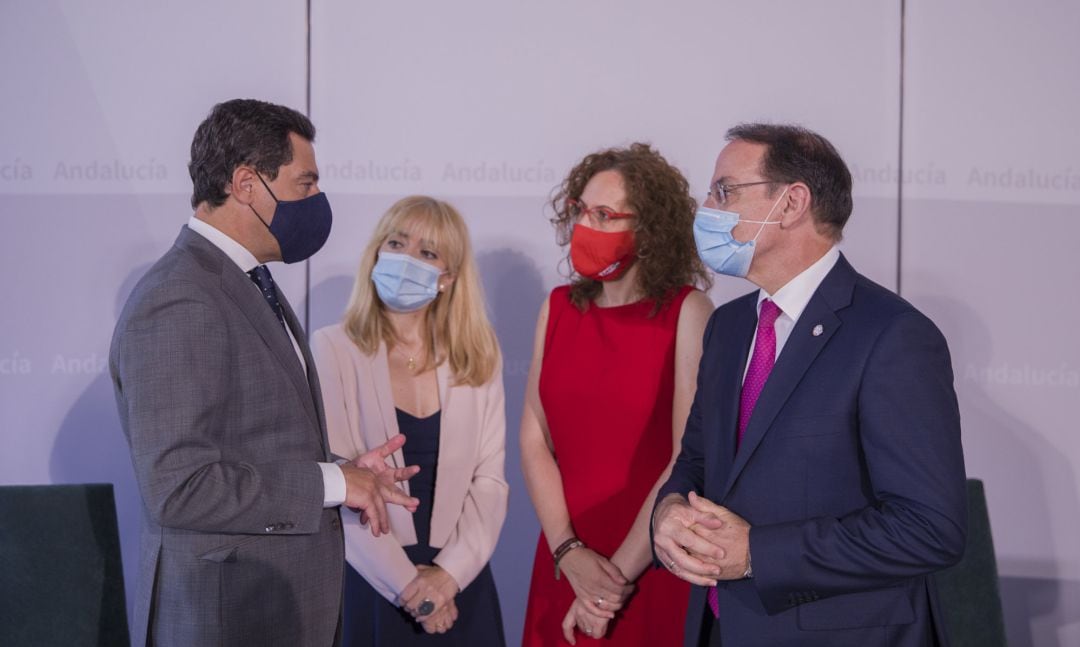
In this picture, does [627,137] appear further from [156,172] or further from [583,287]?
[156,172]

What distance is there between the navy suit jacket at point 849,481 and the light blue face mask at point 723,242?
0.64 feet

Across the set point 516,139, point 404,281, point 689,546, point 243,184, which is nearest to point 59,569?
point 404,281

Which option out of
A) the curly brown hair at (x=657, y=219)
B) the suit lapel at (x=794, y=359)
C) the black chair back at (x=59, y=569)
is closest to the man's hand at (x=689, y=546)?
the suit lapel at (x=794, y=359)

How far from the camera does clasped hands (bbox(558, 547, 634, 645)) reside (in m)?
2.57

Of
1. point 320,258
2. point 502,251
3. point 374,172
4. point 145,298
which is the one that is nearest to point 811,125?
point 502,251

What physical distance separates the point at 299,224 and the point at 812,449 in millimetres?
1311

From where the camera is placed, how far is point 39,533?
3404 mm

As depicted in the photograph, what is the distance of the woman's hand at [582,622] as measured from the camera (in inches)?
102

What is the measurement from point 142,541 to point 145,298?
56cm

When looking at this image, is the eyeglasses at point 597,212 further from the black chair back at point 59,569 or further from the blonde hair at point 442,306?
the black chair back at point 59,569

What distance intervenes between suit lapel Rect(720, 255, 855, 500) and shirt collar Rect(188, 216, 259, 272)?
121cm

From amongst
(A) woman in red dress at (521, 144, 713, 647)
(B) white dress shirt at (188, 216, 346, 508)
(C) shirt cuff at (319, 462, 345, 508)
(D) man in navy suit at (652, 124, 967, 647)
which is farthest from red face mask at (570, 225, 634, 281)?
(C) shirt cuff at (319, 462, 345, 508)

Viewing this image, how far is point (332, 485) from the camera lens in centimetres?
217

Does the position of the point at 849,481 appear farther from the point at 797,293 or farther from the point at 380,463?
the point at 380,463
